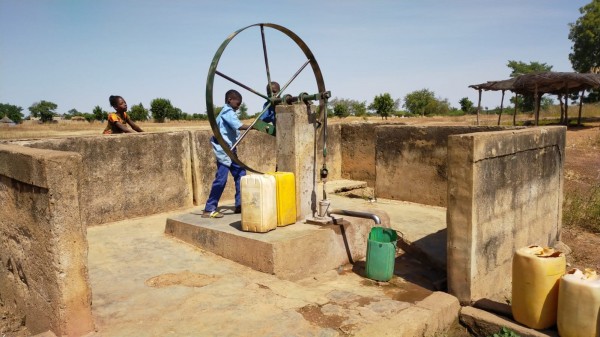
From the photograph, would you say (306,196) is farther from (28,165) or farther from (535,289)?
(28,165)

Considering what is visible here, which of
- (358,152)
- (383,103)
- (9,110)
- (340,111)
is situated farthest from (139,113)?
(358,152)

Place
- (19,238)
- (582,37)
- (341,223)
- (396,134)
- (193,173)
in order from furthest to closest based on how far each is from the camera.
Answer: (582,37) < (396,134) < (193,173) < (341,223) < (19,238)

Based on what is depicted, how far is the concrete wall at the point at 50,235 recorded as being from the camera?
3090 mm

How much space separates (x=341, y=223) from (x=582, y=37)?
3496 cm

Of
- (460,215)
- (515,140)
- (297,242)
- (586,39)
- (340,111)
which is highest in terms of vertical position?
(586,39)

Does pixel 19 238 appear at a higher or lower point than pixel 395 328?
higher

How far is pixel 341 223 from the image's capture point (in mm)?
5762

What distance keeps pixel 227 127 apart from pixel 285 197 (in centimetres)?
116

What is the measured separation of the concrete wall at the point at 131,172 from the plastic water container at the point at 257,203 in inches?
89.3

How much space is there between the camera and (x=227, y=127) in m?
5.84

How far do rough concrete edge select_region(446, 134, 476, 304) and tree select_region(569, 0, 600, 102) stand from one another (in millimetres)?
32830

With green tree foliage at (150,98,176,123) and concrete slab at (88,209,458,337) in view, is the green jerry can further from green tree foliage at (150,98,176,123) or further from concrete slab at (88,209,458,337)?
green tree foliage at (150,98,176,123)

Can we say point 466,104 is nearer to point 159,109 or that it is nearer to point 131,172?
point 159,109

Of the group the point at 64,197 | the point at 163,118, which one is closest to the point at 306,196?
the point at 64,197
